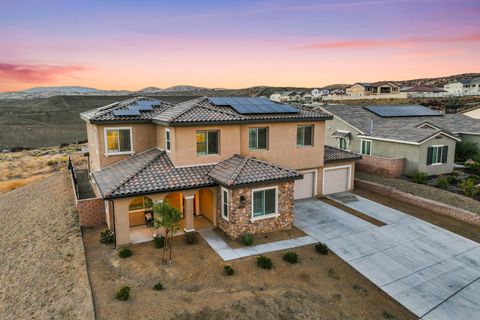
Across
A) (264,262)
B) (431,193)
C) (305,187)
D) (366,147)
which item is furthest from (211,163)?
(366,147)

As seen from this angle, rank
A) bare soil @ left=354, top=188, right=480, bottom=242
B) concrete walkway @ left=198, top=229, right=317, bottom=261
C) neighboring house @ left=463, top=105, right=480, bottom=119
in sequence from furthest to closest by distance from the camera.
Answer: neighboring house @ left=463, top=105, right=480, bottom=119 < bare soil @ left=354, top=188, right=480, bottom=242 < concrete walkway @ left=198, top=229, right=317, bottom=261

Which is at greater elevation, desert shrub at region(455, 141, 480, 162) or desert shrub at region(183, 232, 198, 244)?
desert shrub at region(455, 141, 480, 162)

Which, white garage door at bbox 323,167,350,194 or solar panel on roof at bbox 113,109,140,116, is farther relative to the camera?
white garage door at bbox 323,167,350,194

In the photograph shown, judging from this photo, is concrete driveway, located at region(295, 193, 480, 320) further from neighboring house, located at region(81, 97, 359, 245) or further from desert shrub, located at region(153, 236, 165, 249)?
desert shrub, located at region(153, 236, 165, 249)

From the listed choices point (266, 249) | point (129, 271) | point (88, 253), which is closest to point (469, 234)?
point (266, 249)

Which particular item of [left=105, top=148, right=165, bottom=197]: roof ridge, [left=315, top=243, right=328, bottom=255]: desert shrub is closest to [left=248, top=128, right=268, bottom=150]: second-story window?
[left=105, top=148, right=165, bottom=197]: roof ridge

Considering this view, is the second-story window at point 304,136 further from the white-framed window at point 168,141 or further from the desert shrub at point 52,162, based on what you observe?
the desert shrub at point 52,162
